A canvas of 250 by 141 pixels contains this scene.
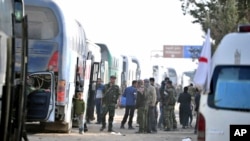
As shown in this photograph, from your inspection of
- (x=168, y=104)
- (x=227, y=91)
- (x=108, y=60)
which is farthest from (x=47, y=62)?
(x=108, y=60)

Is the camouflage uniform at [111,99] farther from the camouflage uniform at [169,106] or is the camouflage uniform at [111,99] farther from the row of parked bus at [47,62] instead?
the camouflage uniform at [169,106]

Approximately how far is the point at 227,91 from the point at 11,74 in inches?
116

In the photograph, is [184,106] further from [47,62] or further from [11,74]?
[11,74]

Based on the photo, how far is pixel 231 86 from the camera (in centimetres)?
915

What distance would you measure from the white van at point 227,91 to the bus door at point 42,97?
595 cm

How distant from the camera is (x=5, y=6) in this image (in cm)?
981

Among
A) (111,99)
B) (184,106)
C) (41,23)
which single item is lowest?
(184,106)

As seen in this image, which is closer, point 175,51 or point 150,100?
point 150,100

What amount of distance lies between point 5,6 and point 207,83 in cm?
317


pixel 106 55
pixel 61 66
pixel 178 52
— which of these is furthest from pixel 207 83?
pixel 178 52

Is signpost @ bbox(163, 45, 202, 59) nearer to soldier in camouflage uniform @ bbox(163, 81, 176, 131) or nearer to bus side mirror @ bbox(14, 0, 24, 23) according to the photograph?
soldier in camouflage uniform @ bbox(163, 81, 176, 131)

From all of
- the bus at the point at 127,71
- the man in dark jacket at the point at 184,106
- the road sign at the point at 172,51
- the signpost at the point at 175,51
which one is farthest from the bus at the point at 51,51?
the road sign at the point at 172,51

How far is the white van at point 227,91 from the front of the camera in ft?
29.3

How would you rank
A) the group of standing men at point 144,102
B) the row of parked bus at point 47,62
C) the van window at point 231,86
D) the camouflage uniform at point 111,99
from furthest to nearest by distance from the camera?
the group of standing men at point 144,102
the camouflage uniform at point 111,99
the row of parked bus at point 47,62
the van window at point 231,86
